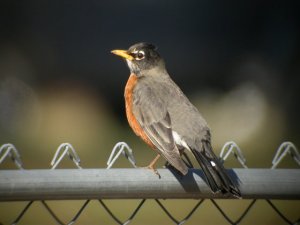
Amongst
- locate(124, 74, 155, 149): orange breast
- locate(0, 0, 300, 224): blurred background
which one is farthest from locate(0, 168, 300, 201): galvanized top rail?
locate(0, 0, 300, 224): blurred background

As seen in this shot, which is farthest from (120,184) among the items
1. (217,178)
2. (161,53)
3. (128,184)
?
(161,53)

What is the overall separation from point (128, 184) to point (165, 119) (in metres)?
1.20

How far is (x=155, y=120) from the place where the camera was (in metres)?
3.82

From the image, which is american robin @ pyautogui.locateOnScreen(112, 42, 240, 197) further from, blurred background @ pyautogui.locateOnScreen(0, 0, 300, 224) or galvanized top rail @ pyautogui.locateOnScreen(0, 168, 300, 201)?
blurred background @ pyautogui.locateOnScreen(0, 0, 300, 224)

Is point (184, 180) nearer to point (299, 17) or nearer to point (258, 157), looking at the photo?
point (258, 157)

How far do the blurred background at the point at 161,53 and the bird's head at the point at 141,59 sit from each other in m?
3.76

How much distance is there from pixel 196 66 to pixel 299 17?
188 centimetres

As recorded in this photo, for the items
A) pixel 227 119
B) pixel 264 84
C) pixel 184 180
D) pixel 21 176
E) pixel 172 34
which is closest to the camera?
pixel 21 176

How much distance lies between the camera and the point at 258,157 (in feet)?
25.0

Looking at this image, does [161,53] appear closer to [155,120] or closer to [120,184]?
[155,120]

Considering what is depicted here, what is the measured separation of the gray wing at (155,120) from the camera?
3.49 metres

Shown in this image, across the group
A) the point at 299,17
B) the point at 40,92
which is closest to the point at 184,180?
the point at 40,92

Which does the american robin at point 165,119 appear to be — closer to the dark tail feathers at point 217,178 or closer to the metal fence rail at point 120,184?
the dark tail feathers at point 217,178

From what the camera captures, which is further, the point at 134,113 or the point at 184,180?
the point at 134,113
